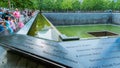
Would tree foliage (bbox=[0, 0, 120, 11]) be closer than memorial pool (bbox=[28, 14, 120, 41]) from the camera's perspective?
No

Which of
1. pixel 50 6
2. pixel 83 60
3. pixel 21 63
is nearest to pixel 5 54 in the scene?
pixel 21 63

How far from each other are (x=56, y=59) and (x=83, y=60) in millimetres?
268

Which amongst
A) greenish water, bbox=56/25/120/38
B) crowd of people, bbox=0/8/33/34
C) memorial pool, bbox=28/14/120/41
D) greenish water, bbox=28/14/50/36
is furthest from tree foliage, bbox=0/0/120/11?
greenish water, bbox=28/14/50/36

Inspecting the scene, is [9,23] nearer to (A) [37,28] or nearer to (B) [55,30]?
(A) [37,28]

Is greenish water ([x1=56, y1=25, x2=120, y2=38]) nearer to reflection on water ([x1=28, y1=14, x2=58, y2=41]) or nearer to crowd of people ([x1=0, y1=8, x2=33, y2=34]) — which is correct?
crowd of people ([x1=0, y1=8, x2=33, y2=34])

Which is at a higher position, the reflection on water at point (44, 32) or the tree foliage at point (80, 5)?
the tree foliage at point (80, 5)

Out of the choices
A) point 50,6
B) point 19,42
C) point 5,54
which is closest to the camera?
point 19,42

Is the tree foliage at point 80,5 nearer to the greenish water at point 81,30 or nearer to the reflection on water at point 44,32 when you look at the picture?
the greenish water at point 81,30

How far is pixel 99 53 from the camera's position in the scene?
216cm

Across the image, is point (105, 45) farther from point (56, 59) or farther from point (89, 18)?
point (89, 18)

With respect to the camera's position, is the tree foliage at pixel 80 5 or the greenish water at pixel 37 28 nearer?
the greenish water at pixel 37 28

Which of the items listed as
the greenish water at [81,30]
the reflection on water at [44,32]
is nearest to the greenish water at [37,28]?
the reflection on water at [44,32]

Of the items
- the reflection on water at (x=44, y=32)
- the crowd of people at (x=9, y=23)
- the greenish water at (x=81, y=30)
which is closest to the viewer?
the crowd of people at (x=9, y=23)

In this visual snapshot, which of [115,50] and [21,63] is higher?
[115,50]
